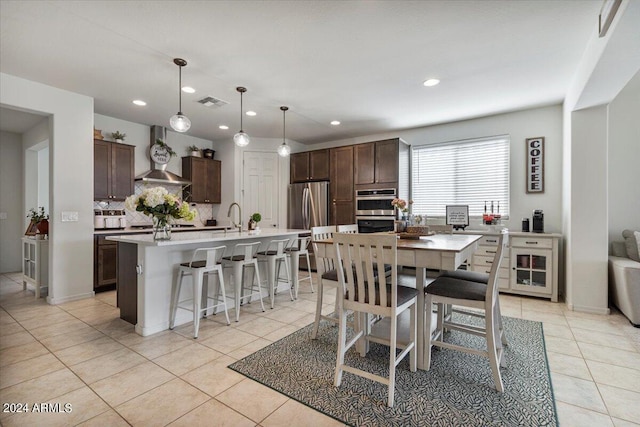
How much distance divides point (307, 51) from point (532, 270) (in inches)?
157

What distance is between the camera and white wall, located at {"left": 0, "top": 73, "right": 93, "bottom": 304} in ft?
12.3

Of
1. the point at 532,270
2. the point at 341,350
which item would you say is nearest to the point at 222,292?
the point at 341,350

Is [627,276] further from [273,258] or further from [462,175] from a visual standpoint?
[273,258]

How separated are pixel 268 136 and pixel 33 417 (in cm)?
522

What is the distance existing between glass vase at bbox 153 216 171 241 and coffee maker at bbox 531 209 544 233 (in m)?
4.69


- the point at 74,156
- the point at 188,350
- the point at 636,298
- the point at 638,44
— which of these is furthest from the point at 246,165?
the point at 636,298

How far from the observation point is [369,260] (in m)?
1.89

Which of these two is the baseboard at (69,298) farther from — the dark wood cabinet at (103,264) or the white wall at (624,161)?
the white wall at (624,161)

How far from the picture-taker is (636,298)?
306 cm

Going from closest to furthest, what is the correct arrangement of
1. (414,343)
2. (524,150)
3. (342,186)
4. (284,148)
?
(414,343) < (284,148) < (524,150) < (342,186)

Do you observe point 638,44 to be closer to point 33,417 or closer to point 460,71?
point 460,71

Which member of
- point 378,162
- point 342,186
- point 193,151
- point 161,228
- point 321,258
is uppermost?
point 193,151

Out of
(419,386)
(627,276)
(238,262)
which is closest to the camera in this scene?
(419,386)

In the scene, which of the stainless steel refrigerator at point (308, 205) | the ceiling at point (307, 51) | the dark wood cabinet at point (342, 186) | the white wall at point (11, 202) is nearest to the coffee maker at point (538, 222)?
the ceiling at point (307, 51)
